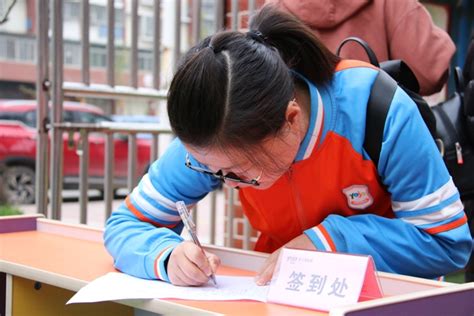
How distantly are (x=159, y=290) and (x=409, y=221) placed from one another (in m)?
0.44

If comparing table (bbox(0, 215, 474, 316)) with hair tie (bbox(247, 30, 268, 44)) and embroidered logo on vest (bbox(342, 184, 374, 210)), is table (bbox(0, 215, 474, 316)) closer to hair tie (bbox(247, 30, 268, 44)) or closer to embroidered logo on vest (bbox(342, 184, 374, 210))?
embroidered logo on vest (bbox(342, 184, 374, 210))

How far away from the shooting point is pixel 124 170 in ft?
17.8

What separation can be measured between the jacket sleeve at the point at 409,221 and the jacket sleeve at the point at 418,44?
0.69 meters

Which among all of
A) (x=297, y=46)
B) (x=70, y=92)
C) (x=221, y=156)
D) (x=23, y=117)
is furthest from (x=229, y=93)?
(x=23, y=117)

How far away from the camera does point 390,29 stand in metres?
1.88

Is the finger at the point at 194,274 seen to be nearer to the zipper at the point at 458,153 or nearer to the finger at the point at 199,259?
the finger at the point at 199,259

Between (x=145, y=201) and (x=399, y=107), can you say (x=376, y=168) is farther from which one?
(x=145, y=201)

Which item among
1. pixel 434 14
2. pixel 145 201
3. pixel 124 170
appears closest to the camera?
pixel 145 201

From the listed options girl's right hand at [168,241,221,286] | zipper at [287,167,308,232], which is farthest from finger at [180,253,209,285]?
zipper at [287,167,308,232]

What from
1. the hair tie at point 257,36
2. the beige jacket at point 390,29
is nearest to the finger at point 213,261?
the hair tie at point 257,36

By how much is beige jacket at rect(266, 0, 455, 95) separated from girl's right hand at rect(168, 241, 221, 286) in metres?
0.88

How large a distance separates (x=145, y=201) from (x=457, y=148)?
89 cm

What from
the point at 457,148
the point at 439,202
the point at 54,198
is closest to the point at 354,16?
the point at 457,148

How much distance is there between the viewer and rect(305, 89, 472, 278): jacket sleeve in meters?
1.17
